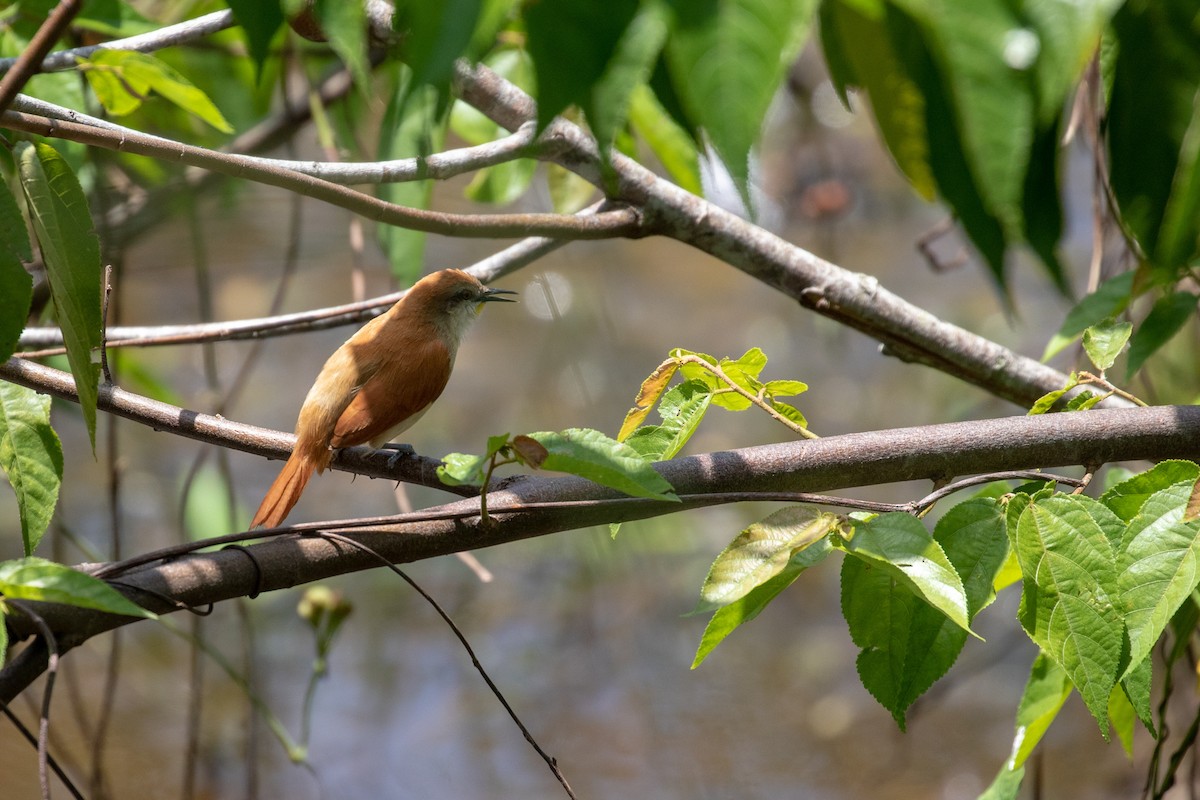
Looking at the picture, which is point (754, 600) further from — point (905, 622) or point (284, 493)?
point (284, 493)

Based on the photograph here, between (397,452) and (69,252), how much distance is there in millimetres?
1306

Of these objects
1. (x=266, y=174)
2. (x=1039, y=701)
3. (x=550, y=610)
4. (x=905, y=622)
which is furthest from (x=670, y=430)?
(x=550, y=610)

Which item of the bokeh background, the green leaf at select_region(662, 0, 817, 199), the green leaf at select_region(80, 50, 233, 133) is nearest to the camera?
the green leaf at select_region(662, 0, 817, 199)

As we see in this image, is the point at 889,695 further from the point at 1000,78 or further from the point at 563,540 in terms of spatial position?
the point at 563,540

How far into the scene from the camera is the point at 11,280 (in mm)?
1464

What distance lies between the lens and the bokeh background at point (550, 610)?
17.0ft

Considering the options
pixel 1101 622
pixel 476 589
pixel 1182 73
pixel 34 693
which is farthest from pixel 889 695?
pixel 476 589

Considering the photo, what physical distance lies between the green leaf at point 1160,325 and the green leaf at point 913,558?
950 millimetres

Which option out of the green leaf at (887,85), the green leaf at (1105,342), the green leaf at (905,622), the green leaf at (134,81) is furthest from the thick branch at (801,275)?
the green leaf at (887,85)

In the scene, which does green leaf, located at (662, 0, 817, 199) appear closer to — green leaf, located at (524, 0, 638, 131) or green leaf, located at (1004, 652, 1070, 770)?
green leaf, located at (524, 0, 638, 131)

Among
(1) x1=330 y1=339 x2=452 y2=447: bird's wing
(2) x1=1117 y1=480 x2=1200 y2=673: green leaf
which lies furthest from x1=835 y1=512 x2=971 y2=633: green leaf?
(1) x1=330 y1=339 x2=452 y2=447: bird's wing

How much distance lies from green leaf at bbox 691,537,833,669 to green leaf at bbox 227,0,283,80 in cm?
90

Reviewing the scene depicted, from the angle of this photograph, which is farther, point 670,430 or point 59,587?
point 670,430

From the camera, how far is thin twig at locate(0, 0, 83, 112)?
1198 mm
